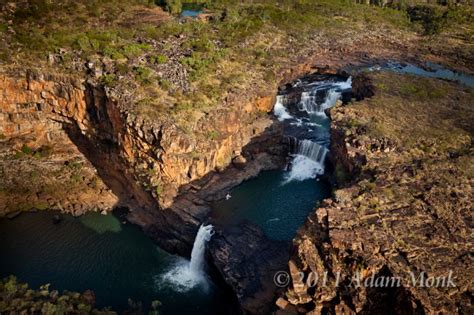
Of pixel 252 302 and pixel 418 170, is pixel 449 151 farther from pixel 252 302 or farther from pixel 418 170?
pixel 252 302

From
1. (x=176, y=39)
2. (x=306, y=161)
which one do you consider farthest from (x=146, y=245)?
(x=176, y=39)

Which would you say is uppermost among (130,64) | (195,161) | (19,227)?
(130,64)

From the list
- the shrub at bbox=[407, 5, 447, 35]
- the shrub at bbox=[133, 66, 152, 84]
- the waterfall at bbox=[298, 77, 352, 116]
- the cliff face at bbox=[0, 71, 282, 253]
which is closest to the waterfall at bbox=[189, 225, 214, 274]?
the cliff face at bbox=[0, 71, 282, 253]

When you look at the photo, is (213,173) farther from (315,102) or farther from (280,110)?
(315,102)

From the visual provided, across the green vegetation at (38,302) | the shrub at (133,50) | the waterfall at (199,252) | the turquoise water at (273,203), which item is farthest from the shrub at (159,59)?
the green vegetation at (38,302)

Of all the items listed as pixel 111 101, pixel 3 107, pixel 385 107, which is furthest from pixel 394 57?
pixel 3 107
